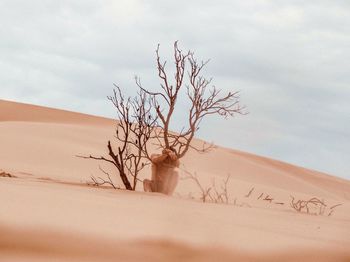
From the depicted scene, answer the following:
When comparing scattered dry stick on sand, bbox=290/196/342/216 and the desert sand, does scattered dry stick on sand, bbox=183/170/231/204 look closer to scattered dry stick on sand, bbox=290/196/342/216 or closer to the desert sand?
scattered dry stick on sand, bbox=290/196/342/216

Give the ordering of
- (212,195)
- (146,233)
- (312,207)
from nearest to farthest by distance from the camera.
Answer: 1. (146,233)
2. (212,195)
3. (312,207)

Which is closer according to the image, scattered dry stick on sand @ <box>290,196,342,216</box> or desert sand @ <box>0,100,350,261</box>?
desert sand @ <box>0,100,350,261</box>

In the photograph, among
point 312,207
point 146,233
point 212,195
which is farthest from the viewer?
point 312,207

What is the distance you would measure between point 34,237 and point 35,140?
12.6 metres

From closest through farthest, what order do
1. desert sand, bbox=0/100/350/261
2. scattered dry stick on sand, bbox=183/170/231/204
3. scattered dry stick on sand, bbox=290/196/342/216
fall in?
desert sand, bbox=0/100/350/261 → scattered dry stick on sand, bbox=183/170/231/204 → scattered dry stick on sand, bbox=290/196/342/216

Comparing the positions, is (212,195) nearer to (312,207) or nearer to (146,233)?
(312,207)

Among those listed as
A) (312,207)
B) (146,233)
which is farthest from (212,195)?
(146,233)

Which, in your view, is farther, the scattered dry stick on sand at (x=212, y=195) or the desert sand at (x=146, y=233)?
the scattered dry stick on sand at (x=212, y=195)

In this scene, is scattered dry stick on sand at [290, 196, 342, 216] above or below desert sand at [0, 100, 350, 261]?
above

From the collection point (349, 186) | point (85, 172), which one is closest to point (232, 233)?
point (85, 172)

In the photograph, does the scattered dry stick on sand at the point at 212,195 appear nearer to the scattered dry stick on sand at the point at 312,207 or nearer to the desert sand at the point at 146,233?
the scattered dry stick on sand at the point at 312,207

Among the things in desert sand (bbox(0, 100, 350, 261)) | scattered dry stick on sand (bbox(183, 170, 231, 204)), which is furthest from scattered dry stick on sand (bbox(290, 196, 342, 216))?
desert sand (bbox(0, 100, 350, 261))

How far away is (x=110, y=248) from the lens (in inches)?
95.5

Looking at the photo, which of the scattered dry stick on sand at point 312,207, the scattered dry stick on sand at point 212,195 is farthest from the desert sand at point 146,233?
the scattered dry stick on sand at point 312,207
